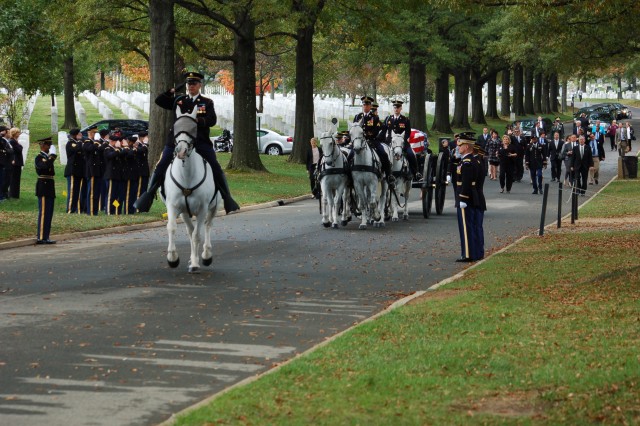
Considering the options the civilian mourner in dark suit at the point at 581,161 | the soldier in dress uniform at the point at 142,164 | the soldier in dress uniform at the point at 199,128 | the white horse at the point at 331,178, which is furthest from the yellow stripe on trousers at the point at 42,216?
the civilian mourner in dark suit at the point at 581,161

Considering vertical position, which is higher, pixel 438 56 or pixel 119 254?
pixel 438 56

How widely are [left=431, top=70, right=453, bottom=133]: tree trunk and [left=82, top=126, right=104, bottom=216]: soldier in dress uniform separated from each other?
47.3 metres

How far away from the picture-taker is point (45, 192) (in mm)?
21562

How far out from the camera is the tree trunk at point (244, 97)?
40625mm

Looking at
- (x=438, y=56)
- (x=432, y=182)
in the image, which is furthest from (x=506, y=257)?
(x=438, y=56)

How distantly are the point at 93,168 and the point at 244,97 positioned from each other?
14386mm

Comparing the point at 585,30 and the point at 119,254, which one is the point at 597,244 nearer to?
the point at 119,254

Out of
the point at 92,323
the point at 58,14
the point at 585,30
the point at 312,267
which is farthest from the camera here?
the point at 585,30

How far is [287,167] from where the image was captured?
46.6 meters

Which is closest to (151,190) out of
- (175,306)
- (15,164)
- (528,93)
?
(175,306)

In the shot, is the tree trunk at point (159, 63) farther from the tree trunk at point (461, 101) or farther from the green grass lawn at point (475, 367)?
the tree trunk at point (461, 101)

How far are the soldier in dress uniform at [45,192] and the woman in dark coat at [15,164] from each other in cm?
640

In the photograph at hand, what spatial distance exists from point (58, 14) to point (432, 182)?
17.4 m

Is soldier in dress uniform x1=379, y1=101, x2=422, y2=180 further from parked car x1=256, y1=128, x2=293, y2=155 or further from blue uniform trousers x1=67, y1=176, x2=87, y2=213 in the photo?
parked car x1=256, y1=128, x2=293, y2=155
